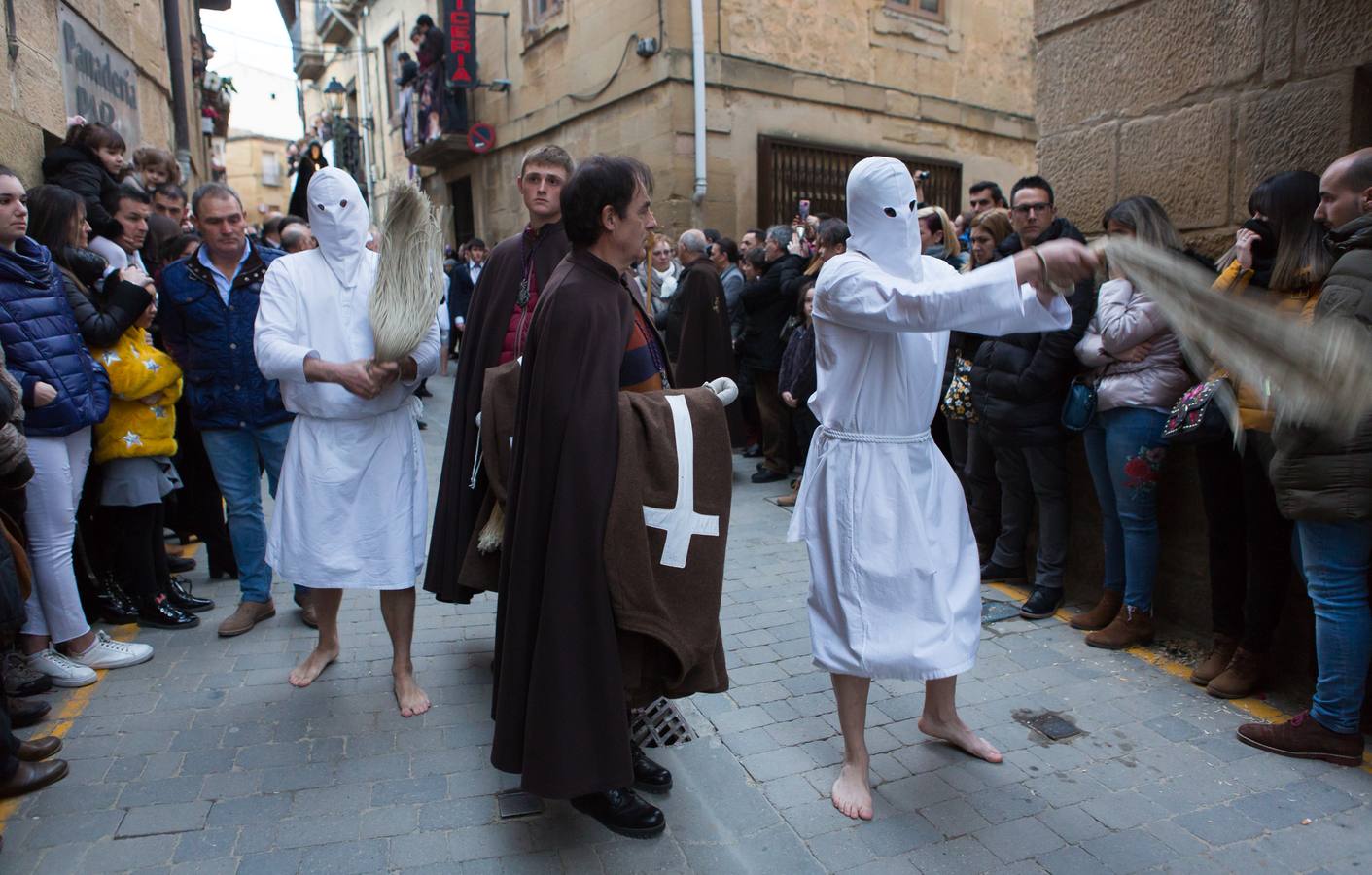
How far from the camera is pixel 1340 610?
122 inches

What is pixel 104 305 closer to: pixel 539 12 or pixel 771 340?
pixel 771 340

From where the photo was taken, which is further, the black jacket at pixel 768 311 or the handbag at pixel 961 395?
the black jacket at pixel 768 311

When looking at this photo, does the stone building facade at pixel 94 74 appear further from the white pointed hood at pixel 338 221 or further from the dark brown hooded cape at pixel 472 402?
the dark brown hooded cape at pixel 472 402

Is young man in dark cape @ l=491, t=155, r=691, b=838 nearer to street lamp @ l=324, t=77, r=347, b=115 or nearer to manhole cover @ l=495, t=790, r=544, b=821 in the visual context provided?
manhole cover @ l=495, t=790, r=544, b=821

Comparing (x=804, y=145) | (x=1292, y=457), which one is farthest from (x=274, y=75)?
(x=1292, y=457)

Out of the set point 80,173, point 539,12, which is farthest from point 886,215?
point 539,12

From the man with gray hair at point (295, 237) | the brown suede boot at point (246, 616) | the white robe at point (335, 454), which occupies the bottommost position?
the brown suede boot at point (246, 616)

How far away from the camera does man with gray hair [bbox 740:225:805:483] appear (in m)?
7.52

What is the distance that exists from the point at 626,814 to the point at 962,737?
1263 millimetres

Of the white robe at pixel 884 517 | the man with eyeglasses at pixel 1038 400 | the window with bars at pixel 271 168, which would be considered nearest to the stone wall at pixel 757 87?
the man with eyeglasses at pixel 1038 400

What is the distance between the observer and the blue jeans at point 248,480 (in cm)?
452

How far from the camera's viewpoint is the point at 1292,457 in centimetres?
302

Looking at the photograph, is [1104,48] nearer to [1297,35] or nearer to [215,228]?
[1297,35]

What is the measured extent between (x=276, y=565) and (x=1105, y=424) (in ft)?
12.0
